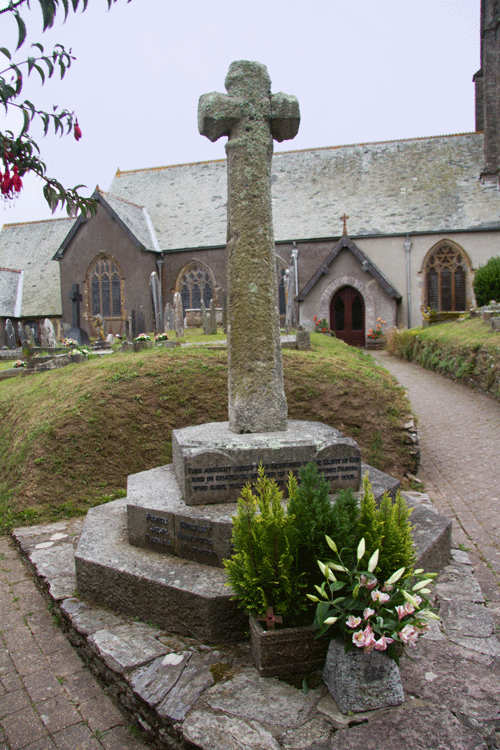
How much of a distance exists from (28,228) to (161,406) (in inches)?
1110

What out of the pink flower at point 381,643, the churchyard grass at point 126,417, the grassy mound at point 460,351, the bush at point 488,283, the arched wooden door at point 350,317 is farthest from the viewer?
the arched wooden door at point 350,317

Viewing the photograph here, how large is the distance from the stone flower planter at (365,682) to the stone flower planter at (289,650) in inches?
10.1

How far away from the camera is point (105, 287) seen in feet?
85.3

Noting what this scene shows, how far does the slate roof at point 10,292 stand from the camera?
2733cm

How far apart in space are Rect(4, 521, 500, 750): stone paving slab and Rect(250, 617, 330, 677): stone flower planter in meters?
0.09

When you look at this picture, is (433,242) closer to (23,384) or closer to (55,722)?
(23,384)

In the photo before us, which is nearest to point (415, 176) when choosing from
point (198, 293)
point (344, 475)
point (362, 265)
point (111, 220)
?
point (362, 265)

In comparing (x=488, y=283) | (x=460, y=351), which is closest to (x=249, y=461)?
(x=460, y=351)

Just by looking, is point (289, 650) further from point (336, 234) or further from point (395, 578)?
point (336, 234)

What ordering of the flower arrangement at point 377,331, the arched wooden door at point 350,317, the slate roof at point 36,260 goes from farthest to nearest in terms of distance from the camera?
the slate roof at point 36,260
the arched wooden door at point 350,317
the flower arrangement at point 377,331

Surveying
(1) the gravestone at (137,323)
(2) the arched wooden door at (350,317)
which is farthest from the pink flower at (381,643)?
(2) the arched wooden door at (350,317)

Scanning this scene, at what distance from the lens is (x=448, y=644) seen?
10.4 feet

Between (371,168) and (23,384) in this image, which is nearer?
(23,384)

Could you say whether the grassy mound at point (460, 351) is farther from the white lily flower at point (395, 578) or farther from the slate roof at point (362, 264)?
the white lily flower at point (395, 578)
